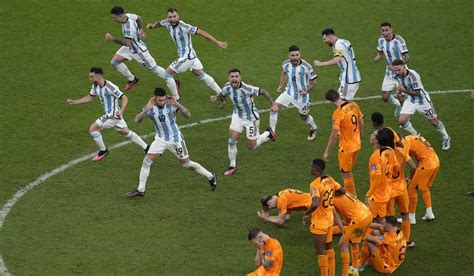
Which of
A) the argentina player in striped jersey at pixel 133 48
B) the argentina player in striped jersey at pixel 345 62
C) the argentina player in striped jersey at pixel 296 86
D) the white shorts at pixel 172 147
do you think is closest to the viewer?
the white shorts at pixel 172 147

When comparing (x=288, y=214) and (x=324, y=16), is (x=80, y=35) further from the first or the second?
(x=288, y=214)

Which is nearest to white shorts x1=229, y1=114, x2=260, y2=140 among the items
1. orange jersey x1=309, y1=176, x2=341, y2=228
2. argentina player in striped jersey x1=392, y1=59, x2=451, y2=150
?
argentina player in striped jersey x1=392, y1=59, x2=451, y2=150

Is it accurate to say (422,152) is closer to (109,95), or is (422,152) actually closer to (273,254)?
(273,254)

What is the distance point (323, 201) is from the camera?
18.7 meters

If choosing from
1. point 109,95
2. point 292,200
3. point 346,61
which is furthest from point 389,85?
point 109,95

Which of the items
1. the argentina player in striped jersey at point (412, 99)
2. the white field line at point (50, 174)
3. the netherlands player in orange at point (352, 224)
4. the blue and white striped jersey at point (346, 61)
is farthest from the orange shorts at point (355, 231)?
the blue and white striped jersey at point (346, 61)

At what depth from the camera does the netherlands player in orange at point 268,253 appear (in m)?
18.2

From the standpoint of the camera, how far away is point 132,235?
68.9 ft

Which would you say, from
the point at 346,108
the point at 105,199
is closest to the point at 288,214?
the point at 346,108

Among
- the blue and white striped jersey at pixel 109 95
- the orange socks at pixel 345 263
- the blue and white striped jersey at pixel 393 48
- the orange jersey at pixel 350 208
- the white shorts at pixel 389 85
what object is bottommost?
the orange socks at pixel 345 263

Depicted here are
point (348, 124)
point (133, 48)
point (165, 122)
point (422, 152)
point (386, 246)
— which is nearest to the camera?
point (386, 246)

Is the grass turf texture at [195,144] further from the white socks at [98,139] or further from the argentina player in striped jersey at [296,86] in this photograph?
the argentina player in striped jersey at [296,86]

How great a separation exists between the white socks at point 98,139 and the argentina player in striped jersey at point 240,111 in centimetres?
284

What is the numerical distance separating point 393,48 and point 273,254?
9.41 m
